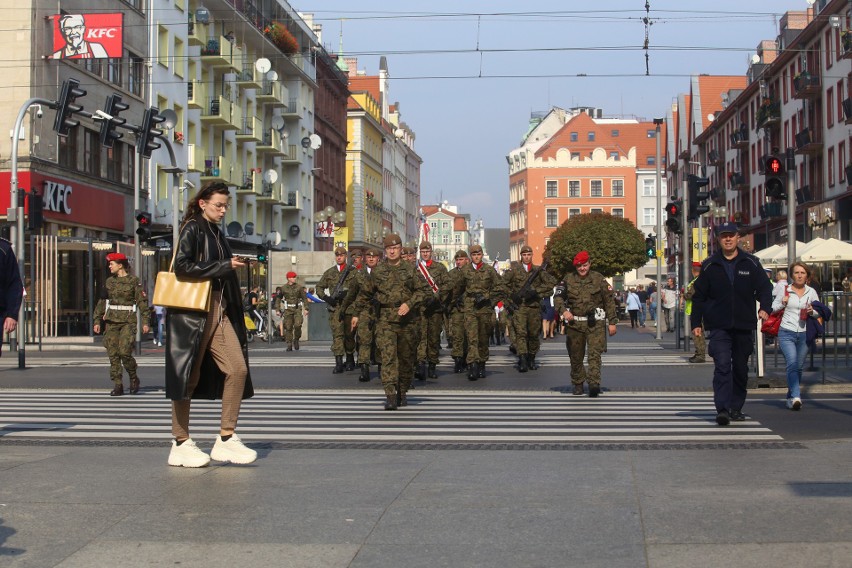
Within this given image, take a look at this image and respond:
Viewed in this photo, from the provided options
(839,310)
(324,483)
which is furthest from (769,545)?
(839,310)

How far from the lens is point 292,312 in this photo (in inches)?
1216

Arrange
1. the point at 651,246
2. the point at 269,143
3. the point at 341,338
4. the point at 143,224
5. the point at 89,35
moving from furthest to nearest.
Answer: the point at 269,143 → the point at 651,246 → the point at 89,35 → the point at 143,224 → the point at 341,338

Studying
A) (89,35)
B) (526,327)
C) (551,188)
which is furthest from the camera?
(551,188)

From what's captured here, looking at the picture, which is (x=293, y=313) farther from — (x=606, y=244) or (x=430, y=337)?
(x=606, y=244)

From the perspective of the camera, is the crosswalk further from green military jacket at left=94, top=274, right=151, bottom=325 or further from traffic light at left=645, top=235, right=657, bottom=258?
traffic light at left=645, top=235, right=657, bottom=258

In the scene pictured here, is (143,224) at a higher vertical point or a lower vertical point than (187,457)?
higher

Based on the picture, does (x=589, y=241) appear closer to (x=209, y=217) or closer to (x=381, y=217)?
(x=381, y=217)

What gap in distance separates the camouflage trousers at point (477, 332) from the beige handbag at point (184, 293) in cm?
1015

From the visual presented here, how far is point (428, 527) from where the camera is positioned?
634 cm

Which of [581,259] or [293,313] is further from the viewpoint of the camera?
[293,313]

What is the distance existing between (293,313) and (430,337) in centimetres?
1270

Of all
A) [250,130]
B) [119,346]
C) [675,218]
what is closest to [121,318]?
[119,346]

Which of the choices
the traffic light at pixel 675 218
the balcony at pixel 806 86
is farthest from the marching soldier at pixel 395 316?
the balcony at pixel 806 86

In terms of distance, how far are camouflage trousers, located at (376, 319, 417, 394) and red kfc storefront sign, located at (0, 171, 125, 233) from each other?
2233 centimetres
